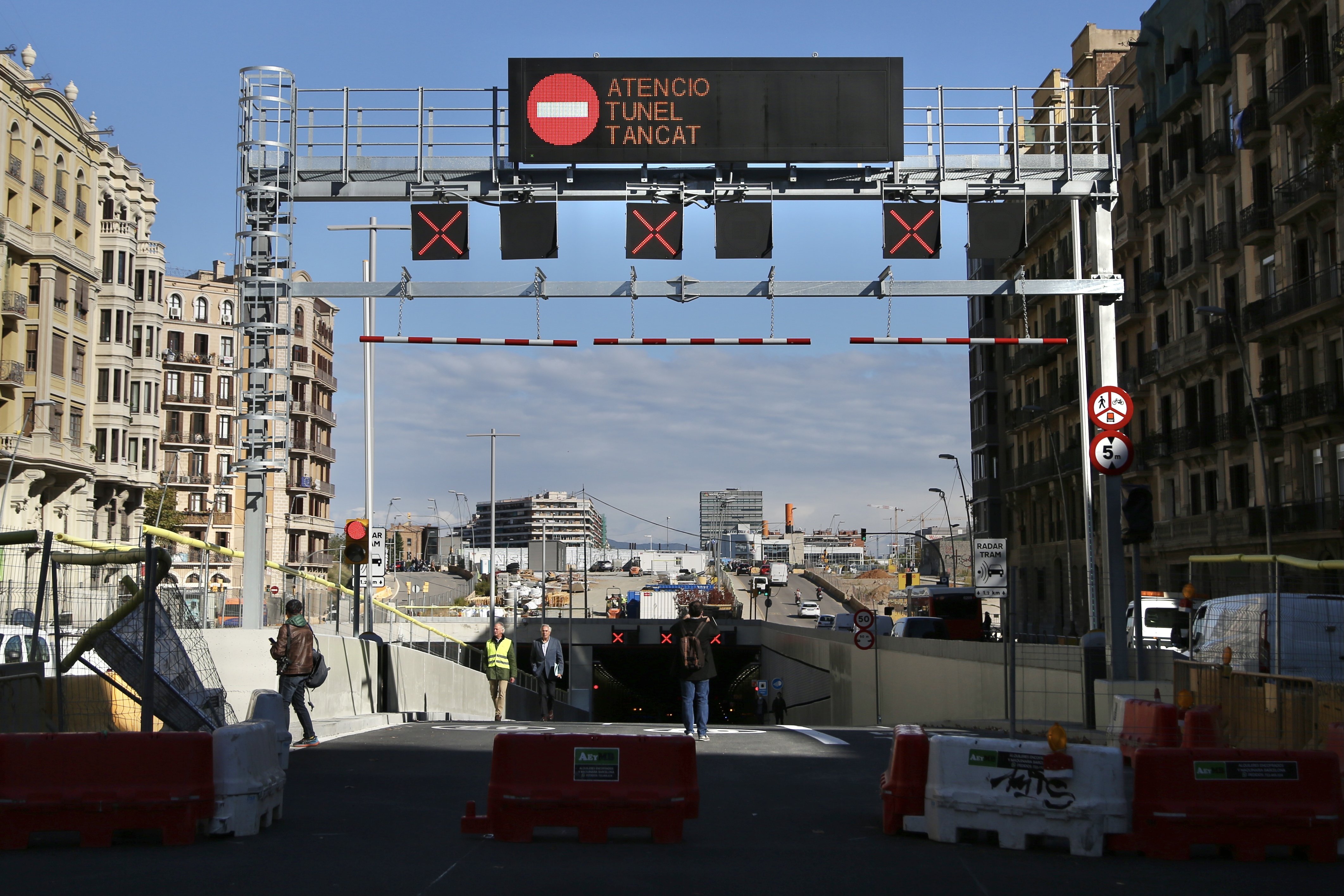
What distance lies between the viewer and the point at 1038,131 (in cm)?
6888

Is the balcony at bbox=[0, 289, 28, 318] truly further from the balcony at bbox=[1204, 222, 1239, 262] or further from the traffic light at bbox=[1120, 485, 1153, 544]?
the traffic light at bbox=[1120, 485, 1153, 544]

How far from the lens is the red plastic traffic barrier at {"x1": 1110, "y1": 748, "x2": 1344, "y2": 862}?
343 inches

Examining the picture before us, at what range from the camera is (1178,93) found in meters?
52.1

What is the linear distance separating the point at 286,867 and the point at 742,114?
49.7ft

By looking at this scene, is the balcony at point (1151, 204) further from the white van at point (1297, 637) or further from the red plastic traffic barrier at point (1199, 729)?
the red plastic traffic barrier at point (1199, 729)

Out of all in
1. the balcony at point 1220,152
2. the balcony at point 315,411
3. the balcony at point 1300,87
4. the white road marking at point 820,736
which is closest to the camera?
the white road marking at point 820,736

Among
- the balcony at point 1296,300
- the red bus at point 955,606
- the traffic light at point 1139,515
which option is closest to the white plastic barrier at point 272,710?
the traffic light at point 1139,515

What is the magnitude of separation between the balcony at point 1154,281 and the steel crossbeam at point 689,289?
35667 mm

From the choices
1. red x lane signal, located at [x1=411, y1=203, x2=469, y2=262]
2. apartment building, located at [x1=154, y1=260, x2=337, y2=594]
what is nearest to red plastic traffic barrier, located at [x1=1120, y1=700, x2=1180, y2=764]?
red x lane signal, located at [x1=411, y1=203, x2=469, y2=262]

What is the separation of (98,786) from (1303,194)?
4154 cm

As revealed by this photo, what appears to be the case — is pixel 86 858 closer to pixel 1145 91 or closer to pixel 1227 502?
pixel 1227 502

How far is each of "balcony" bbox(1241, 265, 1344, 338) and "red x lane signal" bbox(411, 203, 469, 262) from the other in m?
28.5

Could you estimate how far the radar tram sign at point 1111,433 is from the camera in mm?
17016

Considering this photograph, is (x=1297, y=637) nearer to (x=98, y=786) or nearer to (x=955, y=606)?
(x=98, y=786)
